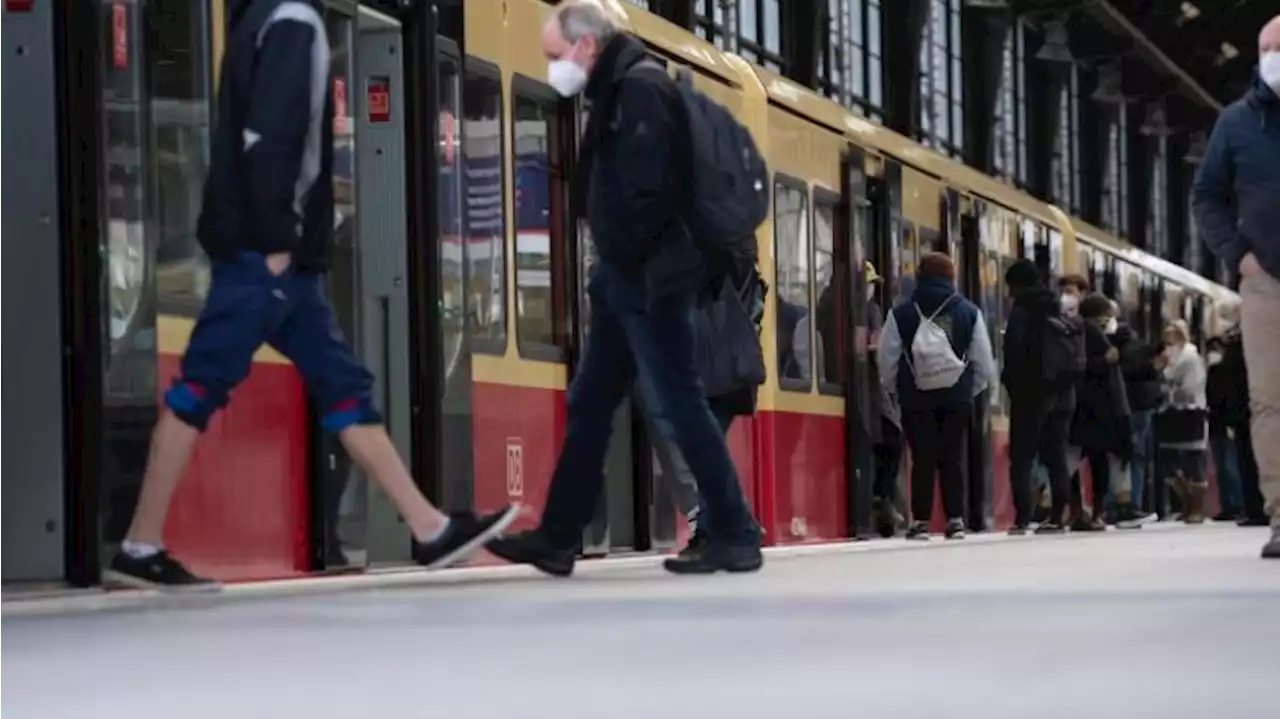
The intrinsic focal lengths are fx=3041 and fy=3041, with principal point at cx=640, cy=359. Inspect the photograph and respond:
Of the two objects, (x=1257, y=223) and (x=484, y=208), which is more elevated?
(x=484, y=208)

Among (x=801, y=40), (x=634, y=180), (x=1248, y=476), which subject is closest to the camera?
(x=634, y=180)

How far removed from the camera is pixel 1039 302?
17.0 metres

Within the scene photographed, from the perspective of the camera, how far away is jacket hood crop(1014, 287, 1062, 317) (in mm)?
16938

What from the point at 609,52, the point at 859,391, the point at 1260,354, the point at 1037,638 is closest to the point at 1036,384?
the point at 859,391

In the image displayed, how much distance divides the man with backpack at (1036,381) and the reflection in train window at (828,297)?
63.8 inches

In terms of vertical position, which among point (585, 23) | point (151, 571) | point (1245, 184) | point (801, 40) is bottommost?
point (151, 571)

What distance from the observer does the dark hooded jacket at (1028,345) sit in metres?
16.7

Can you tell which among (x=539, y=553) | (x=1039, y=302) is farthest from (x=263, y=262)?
(x=1039, y=302)

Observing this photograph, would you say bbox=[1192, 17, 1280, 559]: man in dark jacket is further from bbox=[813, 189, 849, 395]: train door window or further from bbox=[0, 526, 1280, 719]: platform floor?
bbox=[813, 189, 849, 395]: train door window

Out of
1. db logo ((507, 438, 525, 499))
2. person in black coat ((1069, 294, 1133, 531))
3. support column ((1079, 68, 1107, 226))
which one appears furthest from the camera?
support column ((1079, 68, 1107, 226))

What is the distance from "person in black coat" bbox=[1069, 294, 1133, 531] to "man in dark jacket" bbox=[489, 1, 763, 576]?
9.97 m

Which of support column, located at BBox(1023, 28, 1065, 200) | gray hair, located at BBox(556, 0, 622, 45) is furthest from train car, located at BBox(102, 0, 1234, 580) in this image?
support column, located at BBox(1023, 28, 1065, 200)

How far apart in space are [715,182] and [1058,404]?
900cm

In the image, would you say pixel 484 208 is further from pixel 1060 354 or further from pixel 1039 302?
pixel 1039 302
